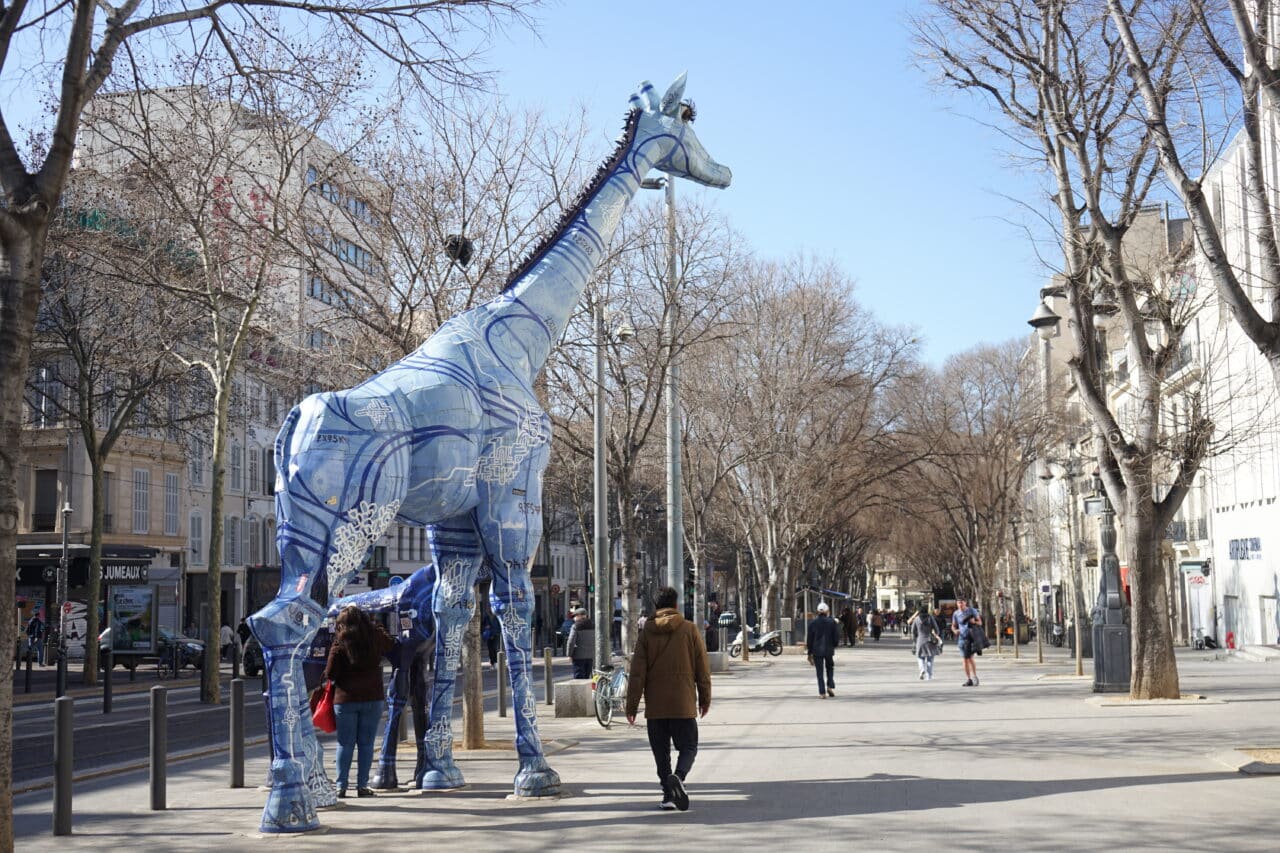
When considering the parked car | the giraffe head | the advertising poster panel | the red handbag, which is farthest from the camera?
the advertising poster panel

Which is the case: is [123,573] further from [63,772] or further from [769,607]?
[63,772]

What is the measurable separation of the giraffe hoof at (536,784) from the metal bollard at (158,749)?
2.86m

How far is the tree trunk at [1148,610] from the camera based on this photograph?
60.6ft

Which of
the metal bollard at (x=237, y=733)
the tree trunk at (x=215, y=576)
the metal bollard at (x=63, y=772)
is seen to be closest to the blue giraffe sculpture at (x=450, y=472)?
the metal bollard at (x=63, y=772)

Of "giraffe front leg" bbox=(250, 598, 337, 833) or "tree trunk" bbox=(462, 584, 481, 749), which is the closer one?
"giraffe front leg" bbox=(250, 598, 337, 833)

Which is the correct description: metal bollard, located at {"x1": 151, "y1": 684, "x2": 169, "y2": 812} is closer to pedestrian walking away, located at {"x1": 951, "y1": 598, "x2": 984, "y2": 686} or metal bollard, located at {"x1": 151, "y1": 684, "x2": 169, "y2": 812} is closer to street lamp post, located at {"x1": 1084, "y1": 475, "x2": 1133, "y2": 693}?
street lamp post, located at {"x1": 1084, "y1": 475, "x2": 1133, "y2": 693}

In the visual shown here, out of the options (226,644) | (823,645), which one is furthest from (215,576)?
(226,644)

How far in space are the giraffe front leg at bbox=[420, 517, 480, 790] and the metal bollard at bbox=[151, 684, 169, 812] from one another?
2.08m

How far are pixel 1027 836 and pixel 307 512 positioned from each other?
17.1ft

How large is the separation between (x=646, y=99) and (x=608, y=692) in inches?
316

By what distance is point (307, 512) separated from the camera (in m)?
8.88

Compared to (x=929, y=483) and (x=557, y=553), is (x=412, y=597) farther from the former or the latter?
(x=557, y=553)

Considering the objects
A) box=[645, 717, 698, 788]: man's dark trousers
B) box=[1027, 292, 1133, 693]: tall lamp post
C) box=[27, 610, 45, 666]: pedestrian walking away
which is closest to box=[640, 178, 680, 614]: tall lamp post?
box=[1027, 292, 1133, 693]: tall lamp post

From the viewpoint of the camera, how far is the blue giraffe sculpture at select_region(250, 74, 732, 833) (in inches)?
351
